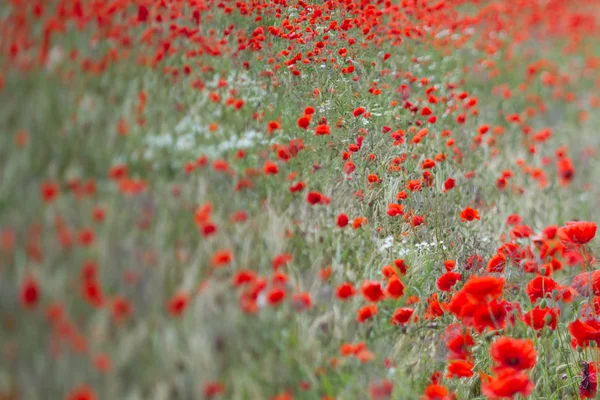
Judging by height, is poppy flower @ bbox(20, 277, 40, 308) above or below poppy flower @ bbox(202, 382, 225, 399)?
above

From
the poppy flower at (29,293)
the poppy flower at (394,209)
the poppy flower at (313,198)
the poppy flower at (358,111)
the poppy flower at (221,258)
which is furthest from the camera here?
the poppy flower at (358,111)

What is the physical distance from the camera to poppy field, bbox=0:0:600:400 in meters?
0.80

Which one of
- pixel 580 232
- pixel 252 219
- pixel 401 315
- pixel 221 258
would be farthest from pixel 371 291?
pixel 580 232

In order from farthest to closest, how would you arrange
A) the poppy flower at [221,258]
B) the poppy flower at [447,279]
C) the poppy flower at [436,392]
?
the poppy flower at [447,279] < the poppy flower at [436,392] < the poppy flower at [221,258]

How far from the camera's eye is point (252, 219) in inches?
48.0

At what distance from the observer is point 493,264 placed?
179 centimetres

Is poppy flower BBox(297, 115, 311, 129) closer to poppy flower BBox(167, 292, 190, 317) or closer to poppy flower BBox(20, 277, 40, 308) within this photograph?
poppy flower BBox(167, 292, 190, 317)

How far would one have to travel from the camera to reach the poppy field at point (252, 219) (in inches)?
31.3

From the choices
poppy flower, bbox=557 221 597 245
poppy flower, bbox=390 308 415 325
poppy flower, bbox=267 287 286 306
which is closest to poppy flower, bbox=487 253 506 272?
poppy flower, bbox=557 221 597 245

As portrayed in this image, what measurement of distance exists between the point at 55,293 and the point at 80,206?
0.13 metres

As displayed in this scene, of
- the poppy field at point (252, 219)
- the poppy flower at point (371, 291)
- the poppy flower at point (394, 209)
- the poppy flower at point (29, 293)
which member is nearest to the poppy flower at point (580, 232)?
the poppy field at point (252, 219)

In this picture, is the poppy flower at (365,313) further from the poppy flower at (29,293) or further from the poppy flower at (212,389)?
the poppy flower at (29,293)

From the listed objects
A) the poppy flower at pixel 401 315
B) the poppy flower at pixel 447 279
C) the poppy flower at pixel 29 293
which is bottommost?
the poppy flower at pixel 447 279

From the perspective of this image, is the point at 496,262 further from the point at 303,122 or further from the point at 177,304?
the point at 177,304
